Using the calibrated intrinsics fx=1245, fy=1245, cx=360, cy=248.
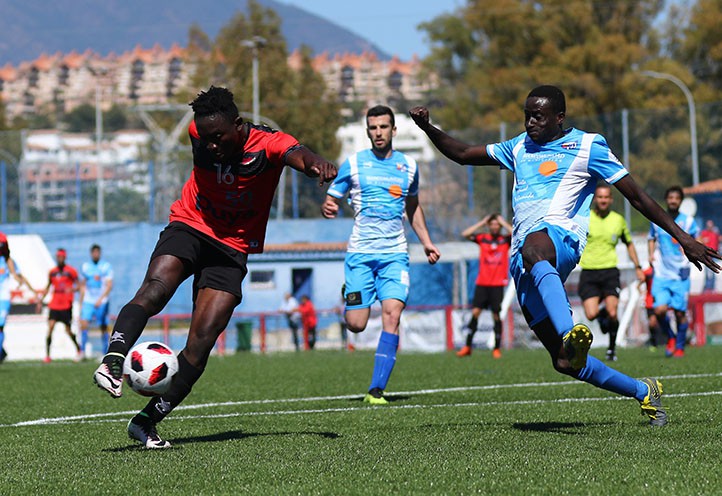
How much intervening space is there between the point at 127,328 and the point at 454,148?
2.61 m

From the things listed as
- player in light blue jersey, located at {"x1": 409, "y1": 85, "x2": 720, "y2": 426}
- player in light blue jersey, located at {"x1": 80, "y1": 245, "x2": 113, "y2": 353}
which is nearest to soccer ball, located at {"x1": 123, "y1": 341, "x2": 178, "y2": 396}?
player in light blue jersey, located at {"x1": 409, "y1": 85, "x2": 720, "y2": 426}

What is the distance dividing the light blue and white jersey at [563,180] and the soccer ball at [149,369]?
231 centimetres

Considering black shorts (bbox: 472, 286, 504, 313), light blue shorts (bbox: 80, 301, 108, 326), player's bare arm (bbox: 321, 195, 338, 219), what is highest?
player's bare arm (bbox: 321, 195, 338, 219)

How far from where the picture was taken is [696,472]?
536cm

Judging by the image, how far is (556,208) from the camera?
749 centimetres

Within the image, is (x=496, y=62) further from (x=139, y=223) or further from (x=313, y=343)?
(x=313, y=343)

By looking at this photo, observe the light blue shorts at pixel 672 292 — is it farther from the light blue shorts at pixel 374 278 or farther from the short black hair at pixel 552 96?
the short black hair at pixel 552 96

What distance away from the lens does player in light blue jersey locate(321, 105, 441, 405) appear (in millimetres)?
10641

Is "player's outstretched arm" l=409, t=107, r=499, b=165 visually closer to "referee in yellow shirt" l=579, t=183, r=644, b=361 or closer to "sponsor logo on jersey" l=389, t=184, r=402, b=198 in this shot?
"sponsor logo on jersey" l=389, t=184, r=402, b=198

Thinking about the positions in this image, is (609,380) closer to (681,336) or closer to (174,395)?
(174,395)

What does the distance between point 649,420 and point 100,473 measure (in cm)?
339

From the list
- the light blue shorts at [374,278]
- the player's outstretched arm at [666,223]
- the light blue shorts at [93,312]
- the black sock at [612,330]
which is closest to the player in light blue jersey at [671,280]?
the black sock at [612,330]

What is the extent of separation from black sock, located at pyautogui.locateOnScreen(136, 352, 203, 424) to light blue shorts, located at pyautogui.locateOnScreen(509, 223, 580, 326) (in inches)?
78.4

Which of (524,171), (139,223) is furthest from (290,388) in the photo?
(139,223)
